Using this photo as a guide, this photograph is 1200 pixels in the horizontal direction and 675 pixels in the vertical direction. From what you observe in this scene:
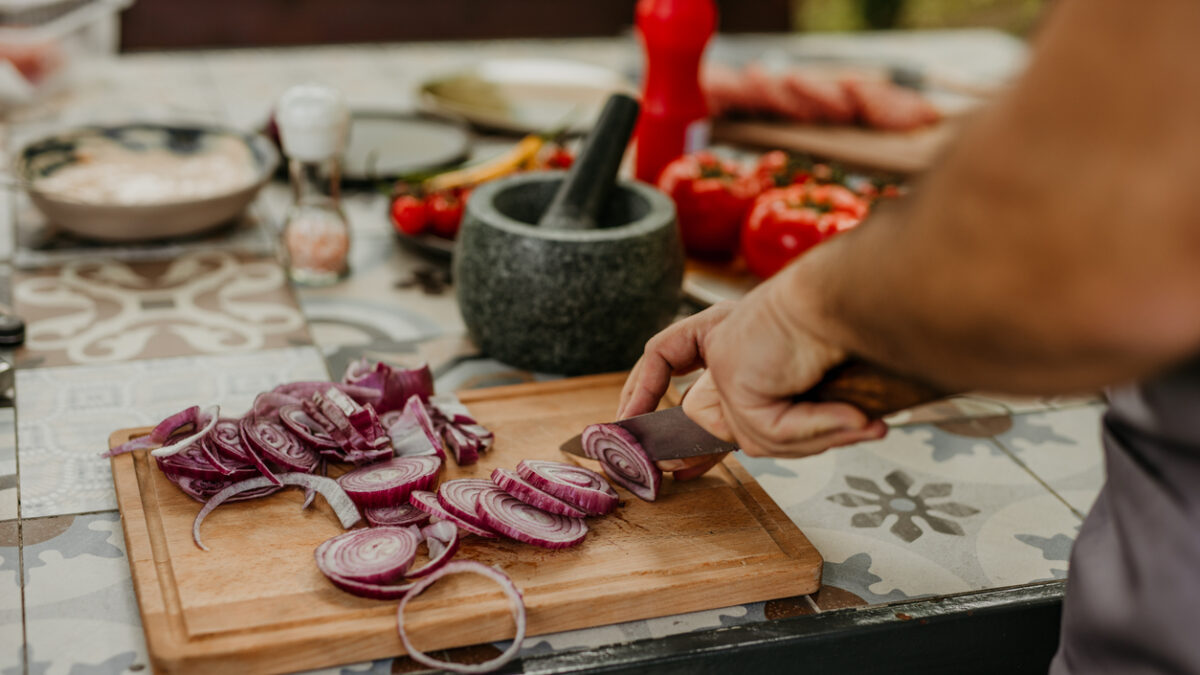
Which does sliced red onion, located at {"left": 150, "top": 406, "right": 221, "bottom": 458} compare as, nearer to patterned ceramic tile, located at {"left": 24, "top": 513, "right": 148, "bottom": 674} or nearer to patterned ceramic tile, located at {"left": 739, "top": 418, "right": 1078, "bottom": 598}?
patterned ceramic tile, located at {"left": 24, "top": 513, "right": 148, "bottom": 674}

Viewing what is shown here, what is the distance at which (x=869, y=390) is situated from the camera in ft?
3.02

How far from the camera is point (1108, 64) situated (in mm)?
586

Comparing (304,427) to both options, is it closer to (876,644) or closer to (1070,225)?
(876,644)

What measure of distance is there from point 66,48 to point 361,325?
1.55 metres

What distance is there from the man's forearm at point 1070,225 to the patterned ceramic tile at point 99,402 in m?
0.94

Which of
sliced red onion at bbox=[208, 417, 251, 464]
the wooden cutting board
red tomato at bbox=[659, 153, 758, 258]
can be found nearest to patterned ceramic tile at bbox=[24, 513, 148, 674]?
sliced red onion at bbox=[208, 417, 251, 464]

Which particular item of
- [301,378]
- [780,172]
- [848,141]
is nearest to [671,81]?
[780,172]

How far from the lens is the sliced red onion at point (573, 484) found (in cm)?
112

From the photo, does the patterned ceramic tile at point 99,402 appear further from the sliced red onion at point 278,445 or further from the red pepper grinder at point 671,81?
the red pepper grinder at point 671,81

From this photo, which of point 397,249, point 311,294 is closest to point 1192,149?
point 311,294

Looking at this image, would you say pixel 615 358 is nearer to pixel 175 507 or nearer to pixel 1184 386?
pixel 175 507

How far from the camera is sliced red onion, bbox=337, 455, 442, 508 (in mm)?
1115

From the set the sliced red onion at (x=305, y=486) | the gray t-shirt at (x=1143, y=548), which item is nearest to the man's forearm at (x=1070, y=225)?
the gray t-shirt at (x=1143, y=548)

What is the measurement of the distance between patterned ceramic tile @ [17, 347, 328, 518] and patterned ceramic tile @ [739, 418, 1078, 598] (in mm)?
687
